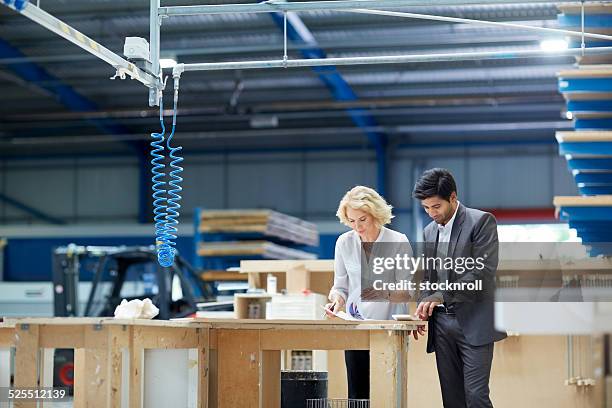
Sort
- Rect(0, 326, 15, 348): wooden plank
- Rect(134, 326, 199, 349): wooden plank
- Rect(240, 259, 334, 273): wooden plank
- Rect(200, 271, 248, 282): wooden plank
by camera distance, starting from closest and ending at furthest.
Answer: Rect(134, 326, 199, 349): wooden plank
Rect(0, 326, 15, 348): wooden plank
Rect(240, 259, 334, 273): wooden plank
Rect(200, 271, 248, 282): wooden plank

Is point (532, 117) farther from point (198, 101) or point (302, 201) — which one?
point (198, 101)

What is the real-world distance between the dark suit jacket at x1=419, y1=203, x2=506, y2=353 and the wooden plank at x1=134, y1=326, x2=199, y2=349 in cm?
131

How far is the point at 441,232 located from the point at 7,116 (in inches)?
595

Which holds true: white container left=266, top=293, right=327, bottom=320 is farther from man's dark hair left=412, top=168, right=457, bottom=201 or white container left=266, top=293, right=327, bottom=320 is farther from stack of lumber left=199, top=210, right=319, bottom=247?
stack of lumber left=199, top=210, right=319, bottom=247

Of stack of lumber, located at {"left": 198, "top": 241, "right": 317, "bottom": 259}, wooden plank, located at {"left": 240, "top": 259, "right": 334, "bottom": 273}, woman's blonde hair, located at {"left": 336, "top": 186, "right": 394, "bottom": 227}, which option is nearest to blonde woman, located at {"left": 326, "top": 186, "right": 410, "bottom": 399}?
woman's blonde hair, located at {"left": 336, "top": 186, "right": 394, "bottom": 227}

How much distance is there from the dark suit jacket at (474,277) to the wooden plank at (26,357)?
2.11 metres

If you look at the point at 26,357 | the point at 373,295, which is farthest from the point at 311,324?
the point at 26,357

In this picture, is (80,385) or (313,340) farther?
(313,340)

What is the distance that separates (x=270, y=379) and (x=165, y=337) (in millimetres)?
918

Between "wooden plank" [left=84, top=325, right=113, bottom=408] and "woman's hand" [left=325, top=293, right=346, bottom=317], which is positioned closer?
"wooden plank" [left=84, top=325, right=113, bottom=408]

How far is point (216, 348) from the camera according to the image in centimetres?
579

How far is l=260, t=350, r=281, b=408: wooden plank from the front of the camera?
5.81m

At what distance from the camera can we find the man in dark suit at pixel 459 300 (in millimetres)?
5281

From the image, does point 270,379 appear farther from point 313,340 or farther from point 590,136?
point 590,136
